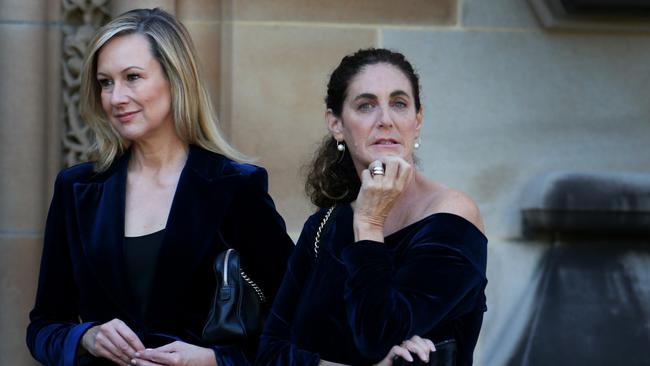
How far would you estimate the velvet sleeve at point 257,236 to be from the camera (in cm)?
392

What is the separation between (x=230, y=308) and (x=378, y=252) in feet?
1.92

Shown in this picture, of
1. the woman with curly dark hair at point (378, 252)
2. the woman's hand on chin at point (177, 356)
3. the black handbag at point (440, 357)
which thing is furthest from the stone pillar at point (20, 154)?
the black handbag at point (440, 357)

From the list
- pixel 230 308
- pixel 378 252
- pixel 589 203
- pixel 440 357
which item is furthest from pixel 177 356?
pixel 589 203

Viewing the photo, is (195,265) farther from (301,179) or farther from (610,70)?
(610,70)

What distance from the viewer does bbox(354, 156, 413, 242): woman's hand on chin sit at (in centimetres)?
333

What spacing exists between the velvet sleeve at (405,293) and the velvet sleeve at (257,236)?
2.29ft

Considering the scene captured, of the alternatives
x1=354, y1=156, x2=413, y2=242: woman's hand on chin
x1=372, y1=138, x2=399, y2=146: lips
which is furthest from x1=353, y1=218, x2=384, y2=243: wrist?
x1=372, y1=138, x2=399, y2=146: lips

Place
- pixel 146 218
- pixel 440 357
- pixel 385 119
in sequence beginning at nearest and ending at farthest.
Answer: pixel 440 357, pixel 385 119, pixel 146 218

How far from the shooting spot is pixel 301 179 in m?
5.10

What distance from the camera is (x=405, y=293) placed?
3207 mm

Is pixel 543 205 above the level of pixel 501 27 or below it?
below

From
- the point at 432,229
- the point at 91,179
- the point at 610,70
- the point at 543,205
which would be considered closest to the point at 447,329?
→ the point at 432,229

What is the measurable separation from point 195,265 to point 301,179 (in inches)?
52.3

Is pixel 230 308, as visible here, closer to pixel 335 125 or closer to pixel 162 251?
pixel 162 251
